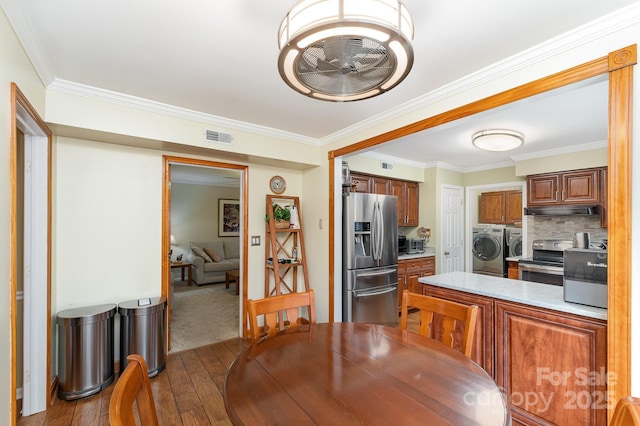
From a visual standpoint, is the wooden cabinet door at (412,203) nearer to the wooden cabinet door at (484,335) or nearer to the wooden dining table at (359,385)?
the wooden cabinet door at (484,335)

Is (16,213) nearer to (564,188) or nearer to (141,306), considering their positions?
(141,306)

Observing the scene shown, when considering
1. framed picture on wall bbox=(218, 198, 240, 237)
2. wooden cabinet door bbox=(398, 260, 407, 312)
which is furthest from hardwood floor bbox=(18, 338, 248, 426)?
framed picture on wall bbox=(218, 198, 240, 237)

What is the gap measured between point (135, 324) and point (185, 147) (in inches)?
65.6

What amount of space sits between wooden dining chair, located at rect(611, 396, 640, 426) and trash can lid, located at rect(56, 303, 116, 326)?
304cm

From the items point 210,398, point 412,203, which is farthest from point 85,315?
point 412,203

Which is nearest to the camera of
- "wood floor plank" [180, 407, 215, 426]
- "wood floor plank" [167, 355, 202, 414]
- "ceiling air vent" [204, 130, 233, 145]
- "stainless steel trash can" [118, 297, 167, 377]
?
"wood floor plank" [180, 407, 215, 426]

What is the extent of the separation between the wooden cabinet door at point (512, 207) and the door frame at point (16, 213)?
6644mm

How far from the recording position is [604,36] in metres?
1.57

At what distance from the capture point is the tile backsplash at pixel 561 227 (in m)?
4.10

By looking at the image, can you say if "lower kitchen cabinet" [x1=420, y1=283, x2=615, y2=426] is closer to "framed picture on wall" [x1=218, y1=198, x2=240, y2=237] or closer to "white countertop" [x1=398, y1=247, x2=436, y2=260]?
"white countertop" [x1=398, y1=247, x2=436, y2=260]

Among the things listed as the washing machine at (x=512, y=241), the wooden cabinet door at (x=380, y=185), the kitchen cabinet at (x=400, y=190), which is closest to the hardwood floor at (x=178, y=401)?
the kitchen cabinet at (x=400, y=190)

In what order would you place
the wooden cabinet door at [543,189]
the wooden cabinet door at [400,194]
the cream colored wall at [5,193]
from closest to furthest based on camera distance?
the cream colored wall at [5,193] < the wooden cabinet door at [543,189] < the wooden cabinet door at [400,194]

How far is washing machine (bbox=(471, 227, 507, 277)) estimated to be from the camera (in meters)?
5.36

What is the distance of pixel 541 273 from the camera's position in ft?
13.4
